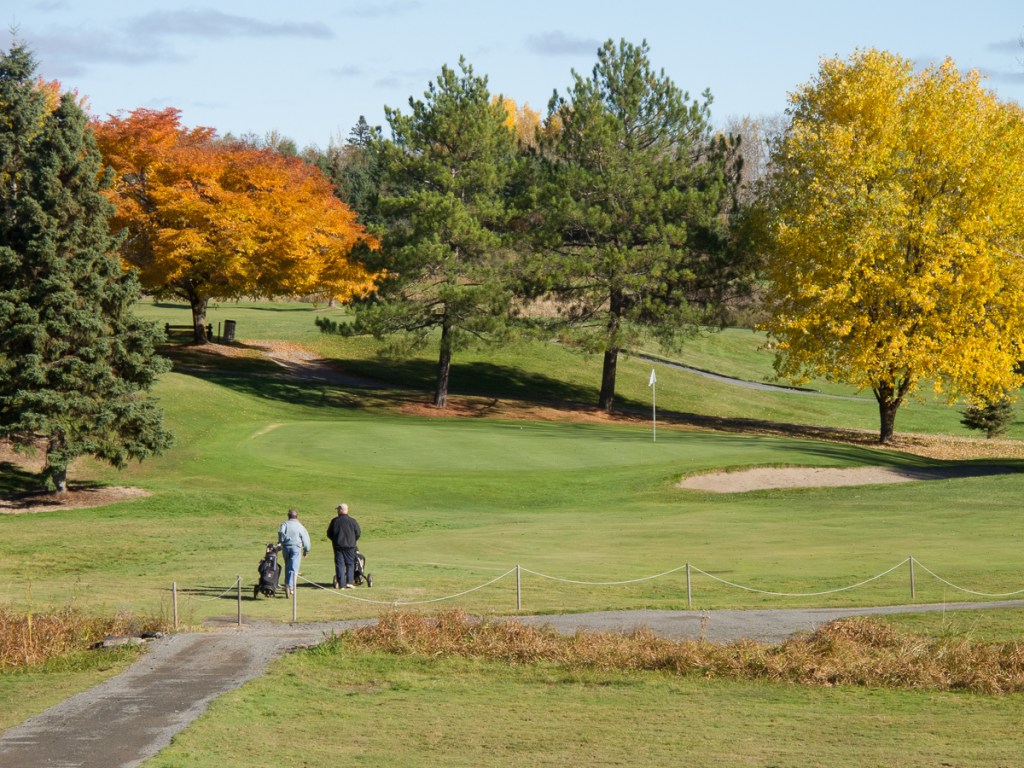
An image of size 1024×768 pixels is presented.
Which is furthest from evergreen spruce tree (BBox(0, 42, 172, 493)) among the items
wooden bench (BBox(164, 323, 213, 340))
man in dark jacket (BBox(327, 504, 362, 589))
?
wooden bench (BBox(164, 323, 213, 340))

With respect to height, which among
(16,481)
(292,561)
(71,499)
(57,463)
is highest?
(57,463)

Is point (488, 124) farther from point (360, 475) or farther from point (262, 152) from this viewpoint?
point (360, 475)

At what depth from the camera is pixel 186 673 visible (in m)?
17.8

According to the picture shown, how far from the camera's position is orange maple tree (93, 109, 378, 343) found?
2354 inches

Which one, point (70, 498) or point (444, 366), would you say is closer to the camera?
point (70, 498)

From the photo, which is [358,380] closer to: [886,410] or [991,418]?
[886,410]

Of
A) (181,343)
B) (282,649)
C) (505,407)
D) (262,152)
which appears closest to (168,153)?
(262,152)

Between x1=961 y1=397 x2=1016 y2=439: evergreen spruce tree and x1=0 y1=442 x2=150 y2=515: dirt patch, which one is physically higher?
x1=961 y1=397 x2=1016 y2=439: evergreen spruce tree

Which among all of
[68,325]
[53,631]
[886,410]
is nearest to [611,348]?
[886,410]

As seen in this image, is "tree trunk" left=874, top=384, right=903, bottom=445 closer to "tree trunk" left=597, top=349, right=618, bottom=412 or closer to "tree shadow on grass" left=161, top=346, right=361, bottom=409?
"tree trunk" left=597, top=349, right=618, bottom=412

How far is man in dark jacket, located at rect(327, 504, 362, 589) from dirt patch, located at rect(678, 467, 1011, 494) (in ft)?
57.2

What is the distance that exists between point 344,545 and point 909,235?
108 feet

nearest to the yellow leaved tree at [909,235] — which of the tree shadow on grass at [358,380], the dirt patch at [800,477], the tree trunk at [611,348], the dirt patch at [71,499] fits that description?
the dirt patch at [800,477]

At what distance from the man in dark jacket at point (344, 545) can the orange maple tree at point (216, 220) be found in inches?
1427
